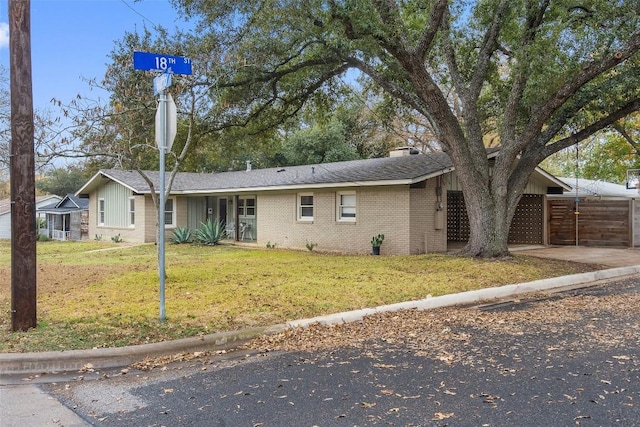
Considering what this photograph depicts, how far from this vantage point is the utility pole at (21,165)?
20.7 ft

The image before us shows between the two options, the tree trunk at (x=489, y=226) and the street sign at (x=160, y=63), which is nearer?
the street sign at (x=160, y=63)

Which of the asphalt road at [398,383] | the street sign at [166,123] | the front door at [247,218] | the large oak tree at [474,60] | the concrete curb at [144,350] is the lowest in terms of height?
the asphalt road at [398,383]

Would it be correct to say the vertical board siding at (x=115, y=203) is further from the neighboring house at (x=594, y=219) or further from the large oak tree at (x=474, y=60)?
the neighboring house at (x=594, y=219)

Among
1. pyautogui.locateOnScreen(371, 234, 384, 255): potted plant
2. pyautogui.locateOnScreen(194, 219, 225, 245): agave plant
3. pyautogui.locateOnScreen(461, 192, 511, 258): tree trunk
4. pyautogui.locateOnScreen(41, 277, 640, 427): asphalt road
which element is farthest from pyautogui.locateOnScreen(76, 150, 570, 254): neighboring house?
pyautogui.locateOnScreen(41, 277, 640, 427): asphalt road

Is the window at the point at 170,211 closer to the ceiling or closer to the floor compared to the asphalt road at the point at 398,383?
closer to the ceiling

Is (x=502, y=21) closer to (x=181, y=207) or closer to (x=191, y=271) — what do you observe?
(x=191, y=271)

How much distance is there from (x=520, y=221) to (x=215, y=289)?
1570cm

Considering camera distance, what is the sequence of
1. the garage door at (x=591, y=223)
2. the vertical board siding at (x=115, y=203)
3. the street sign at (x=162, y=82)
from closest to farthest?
the street sign at (x=162, y=82) → the garage door at (x=591, y=223) → the vertical board siding at (x=115, y=203)

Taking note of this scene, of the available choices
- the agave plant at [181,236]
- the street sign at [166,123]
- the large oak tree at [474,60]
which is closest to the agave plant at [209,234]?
the agave plant at [181,236]

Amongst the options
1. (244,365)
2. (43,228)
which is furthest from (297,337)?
(43,228)

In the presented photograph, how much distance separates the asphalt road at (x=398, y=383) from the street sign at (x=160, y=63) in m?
3.75

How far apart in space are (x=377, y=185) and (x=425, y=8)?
5531mm

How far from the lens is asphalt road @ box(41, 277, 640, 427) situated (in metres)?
4.12

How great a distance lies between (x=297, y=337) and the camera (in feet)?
22.0
